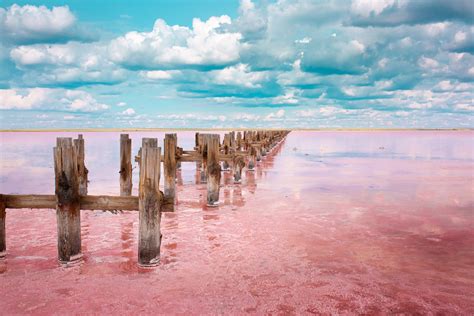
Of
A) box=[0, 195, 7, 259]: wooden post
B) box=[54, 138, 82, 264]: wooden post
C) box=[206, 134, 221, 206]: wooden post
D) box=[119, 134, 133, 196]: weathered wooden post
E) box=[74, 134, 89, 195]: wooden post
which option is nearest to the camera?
box=[54, 138, 82, 264]: wooden post

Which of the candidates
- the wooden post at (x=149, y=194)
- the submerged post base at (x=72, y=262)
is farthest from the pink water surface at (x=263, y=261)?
the wooden post at (x=149, y=194)

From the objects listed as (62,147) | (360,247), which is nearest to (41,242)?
(62,147)

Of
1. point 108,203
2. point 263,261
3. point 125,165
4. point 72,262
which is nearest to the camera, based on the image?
point 108,203

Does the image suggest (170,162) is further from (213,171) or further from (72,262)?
(72,262)

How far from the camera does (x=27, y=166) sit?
24875mm

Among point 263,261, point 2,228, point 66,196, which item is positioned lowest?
point 263,261

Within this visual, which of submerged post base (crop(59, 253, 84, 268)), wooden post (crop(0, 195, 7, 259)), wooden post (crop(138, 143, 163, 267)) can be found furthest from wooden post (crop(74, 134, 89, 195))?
wooden post (crop(138, 143, 163, 267))

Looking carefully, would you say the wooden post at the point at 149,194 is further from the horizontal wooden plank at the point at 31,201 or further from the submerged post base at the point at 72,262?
the horizontal wooden plank at the point at 31,201

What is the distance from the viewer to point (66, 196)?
696 centimetres

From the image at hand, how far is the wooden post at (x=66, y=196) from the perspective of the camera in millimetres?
6910

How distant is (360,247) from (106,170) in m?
17.8

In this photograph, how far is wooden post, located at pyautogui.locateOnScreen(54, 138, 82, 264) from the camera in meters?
6.91

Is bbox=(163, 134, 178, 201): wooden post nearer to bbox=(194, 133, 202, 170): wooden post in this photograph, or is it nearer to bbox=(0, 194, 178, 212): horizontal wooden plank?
bbox=(194, 133, 202, 170): wooden post

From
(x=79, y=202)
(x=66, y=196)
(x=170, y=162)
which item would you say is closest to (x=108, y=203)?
(x=79, y=202)
